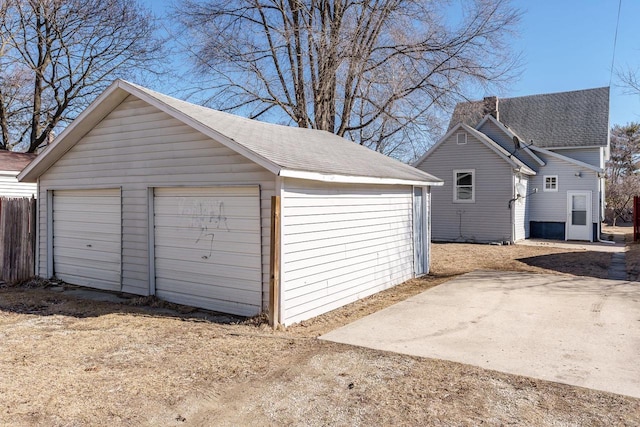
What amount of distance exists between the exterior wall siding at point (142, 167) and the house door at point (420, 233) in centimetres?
528

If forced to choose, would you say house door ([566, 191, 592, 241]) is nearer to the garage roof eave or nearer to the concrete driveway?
the concrete driveway

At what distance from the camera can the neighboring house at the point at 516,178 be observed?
18672mm

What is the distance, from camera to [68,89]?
2194 centimetres

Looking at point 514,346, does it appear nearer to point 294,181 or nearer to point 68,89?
point 294,181

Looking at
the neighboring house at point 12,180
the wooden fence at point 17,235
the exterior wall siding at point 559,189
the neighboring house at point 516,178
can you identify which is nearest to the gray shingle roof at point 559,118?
the neighboring house at point 516,178

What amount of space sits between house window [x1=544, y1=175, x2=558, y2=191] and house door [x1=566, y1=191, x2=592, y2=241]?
69cm

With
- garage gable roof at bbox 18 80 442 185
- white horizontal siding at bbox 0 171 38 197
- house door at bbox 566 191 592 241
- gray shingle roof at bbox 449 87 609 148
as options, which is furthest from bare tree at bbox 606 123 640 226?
white horizontal siding at bbox 0 171 38 197

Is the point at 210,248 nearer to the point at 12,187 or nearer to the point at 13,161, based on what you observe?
the point at 12,187

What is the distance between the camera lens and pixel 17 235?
10266 mm

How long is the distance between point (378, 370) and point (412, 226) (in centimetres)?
635

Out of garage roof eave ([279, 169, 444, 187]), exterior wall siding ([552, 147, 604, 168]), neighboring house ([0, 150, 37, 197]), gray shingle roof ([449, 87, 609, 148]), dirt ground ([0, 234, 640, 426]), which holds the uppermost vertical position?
gray shingle roof ([449, 87, 609, 148])

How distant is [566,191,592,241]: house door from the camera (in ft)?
63.6

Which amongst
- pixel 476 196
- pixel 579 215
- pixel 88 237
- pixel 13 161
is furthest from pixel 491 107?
pixel 13 161

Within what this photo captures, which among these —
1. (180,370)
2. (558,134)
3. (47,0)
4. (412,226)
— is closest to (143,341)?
(180,370)
